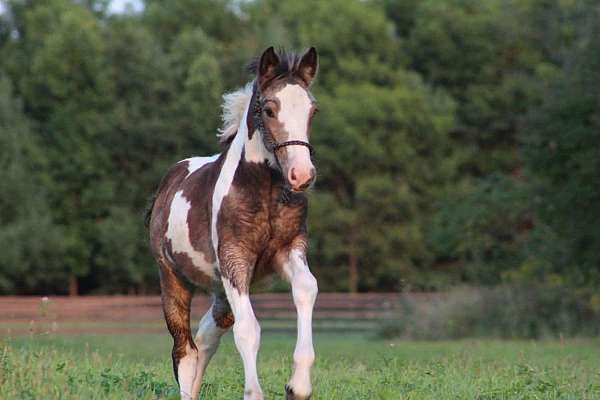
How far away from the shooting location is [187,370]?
9.05 m

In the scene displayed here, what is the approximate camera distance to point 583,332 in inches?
1053

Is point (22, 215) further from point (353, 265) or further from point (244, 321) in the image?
point (244, 321)

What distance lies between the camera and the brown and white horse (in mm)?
7633

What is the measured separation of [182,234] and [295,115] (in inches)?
69.5

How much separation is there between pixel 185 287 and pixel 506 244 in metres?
33.5


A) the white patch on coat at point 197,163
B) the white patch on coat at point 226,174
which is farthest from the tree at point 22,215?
the white patch on coat at point 226,174

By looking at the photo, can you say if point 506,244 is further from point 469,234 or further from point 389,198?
point 389,198

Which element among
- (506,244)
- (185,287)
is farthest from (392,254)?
(185,287)

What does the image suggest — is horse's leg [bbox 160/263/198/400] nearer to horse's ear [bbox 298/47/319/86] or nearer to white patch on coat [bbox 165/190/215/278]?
white patch on coat [bbox 165/190/215/278]

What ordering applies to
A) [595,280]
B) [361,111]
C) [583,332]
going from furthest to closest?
[361,111] < [595,280] < [583,332]

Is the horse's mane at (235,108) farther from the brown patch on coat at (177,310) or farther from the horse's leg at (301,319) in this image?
the horse's leg at (301,319)

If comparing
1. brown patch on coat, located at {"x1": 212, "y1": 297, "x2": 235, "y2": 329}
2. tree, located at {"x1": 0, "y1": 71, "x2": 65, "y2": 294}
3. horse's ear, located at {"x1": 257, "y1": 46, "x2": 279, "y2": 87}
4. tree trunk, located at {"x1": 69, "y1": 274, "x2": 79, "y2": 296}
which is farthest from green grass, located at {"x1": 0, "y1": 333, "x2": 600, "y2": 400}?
tree trunk, located at {"x1": 69, "y1": 274, "x2": 79, "y2": 296}

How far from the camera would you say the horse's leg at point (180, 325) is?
29.7ft

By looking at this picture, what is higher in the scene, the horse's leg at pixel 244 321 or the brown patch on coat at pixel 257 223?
the brown patch on coat at pixel 257 223
